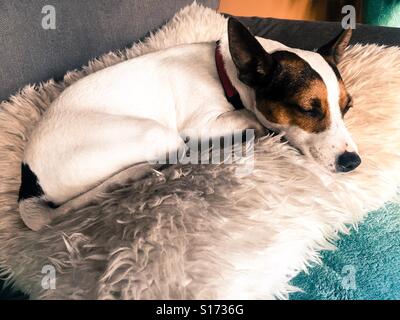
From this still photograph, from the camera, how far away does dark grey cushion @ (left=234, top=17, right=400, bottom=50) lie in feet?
4.67

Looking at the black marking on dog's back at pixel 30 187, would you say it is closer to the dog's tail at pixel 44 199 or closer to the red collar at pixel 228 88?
the dog's tail at pixel 44 199

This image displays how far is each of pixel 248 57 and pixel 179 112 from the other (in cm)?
25

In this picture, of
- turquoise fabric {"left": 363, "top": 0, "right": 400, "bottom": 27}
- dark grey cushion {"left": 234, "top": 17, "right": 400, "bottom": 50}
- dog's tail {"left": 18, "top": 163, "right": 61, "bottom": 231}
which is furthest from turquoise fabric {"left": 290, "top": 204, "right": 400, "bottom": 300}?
turquoise fabric {"left": 363, "top": 0, "right": 400, "bottom": 27}

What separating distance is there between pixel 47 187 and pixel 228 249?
472 millimetres

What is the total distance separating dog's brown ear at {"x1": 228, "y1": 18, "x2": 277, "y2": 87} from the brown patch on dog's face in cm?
3

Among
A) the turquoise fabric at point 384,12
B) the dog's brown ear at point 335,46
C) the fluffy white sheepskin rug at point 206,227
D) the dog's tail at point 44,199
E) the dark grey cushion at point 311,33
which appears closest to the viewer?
the fluffy white sheepskin rug at point 206,227

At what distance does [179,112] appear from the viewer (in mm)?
1207

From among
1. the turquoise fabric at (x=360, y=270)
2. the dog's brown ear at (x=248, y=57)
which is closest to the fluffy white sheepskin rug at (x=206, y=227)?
the turquoise fabric at (x=360, y=270)

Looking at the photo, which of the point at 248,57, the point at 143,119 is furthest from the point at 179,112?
the point at 248,57

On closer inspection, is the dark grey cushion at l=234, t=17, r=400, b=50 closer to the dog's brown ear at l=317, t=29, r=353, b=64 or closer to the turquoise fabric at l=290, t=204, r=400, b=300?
the dog's brown ear at l=317, t=29, r=353, b=64

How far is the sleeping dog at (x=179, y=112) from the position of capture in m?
1.01
